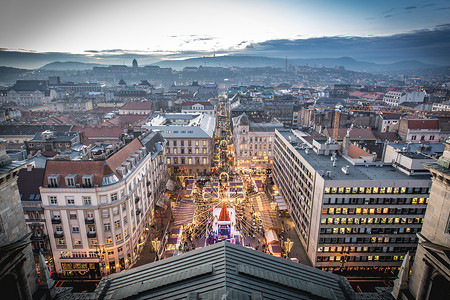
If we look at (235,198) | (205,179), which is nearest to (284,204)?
(235,198)

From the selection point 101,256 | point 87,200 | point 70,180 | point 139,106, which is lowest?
point 101,256

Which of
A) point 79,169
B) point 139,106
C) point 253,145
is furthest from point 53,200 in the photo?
point 139,106

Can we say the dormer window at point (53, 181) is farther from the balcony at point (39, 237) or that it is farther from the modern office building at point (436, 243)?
the modern office building at point (436, 243)

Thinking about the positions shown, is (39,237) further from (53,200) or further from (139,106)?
(139,106)

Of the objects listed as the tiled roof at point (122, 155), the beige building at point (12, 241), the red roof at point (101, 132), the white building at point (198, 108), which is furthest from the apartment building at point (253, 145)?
the beige building at point (12, 241)

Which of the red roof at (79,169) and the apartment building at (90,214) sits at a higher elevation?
the red roof at (79,169)

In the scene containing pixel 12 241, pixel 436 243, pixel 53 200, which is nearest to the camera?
pixel 12 241
